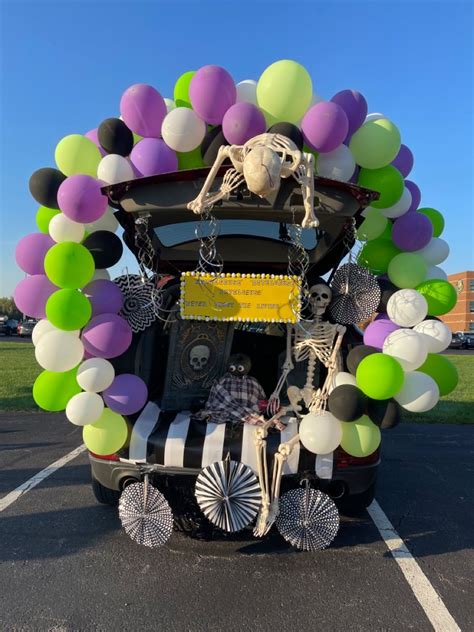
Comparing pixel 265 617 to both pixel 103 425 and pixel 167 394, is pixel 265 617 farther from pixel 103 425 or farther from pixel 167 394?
pixel 167 394

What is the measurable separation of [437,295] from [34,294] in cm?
289

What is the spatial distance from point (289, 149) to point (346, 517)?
279 cm

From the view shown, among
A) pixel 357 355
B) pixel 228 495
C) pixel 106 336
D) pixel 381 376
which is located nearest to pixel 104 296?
pixel 106 336

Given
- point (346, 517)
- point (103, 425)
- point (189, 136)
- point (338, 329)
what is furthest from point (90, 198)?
point (346, 517)

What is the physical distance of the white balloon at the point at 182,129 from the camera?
3.13 m

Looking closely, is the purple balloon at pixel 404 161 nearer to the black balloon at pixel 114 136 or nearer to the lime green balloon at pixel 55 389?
the black balloon at pixel 114 136

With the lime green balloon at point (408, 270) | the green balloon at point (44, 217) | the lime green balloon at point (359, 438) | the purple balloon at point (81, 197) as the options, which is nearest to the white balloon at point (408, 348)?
the lime green balloon at point (359, 438)

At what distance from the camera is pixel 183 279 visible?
3355mm

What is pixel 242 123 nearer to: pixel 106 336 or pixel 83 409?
pixel 106 336

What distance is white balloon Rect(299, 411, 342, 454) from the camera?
114 inches

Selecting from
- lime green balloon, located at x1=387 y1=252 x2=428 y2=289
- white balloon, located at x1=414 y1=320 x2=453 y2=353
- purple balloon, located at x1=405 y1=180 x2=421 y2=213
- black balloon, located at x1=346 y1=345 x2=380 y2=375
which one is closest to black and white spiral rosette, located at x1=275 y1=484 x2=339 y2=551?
black balloon, located at x1=346 y1=345 x2=380 y2=375

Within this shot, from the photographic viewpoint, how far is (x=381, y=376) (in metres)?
2.87

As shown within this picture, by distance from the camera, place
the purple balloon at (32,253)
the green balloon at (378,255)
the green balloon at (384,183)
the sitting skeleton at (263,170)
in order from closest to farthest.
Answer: the sitting skeleton at (263,170) → the purple balloon at (32,253) → the green balloon at (384,183) → the green balloon at (378,255)

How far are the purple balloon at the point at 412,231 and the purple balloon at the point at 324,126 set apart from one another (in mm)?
943
